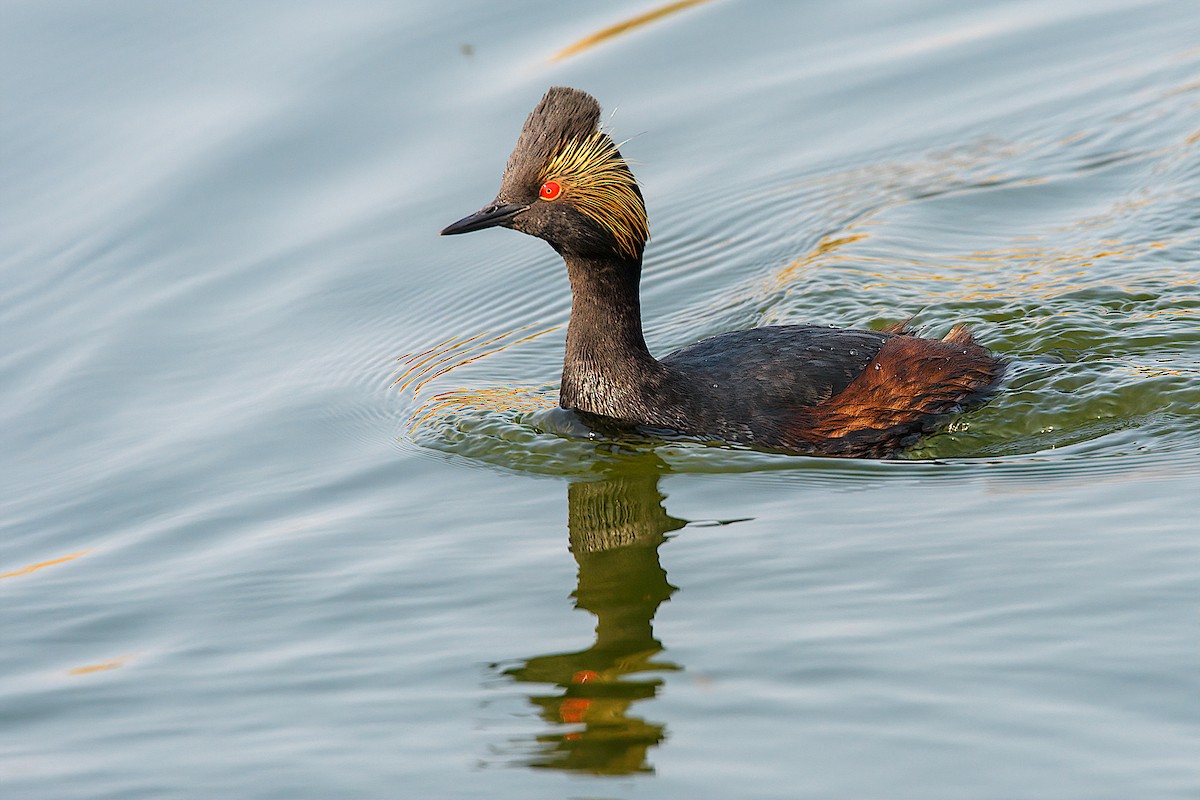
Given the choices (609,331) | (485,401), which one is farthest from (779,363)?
(485,401)

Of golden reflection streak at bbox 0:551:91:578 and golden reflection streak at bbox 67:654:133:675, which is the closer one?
golden reflection streak at bbox 67:654:133:675

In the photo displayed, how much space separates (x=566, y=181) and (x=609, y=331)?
0.91 meters

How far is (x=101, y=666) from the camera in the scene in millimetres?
6711

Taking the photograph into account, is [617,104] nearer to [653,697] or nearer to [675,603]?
[675,603]

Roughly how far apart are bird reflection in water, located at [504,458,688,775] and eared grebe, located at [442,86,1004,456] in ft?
1.86

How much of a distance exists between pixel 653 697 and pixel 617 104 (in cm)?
826

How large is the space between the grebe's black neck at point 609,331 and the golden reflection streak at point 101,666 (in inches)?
127

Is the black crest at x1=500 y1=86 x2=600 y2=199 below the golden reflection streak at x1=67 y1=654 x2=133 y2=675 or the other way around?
the other way around

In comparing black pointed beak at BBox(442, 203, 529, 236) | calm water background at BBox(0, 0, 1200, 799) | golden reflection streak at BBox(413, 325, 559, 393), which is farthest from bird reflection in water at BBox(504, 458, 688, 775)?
golden reflection streak at BBox(413, 325, 559, 393)

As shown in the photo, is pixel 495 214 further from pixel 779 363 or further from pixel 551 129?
pixel 779 363

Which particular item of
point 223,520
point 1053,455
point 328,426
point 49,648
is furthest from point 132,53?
point 1053,455

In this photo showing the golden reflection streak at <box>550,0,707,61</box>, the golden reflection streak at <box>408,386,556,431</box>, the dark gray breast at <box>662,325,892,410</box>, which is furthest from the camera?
the golden reflection streak at <box>550,0,707,61</box>

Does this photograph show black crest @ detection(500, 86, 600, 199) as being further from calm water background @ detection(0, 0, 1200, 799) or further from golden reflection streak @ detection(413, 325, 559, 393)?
golden reflection streak @ detection(413, 325, 559, 393)

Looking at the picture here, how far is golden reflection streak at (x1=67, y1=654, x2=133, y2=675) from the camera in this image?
668cm
